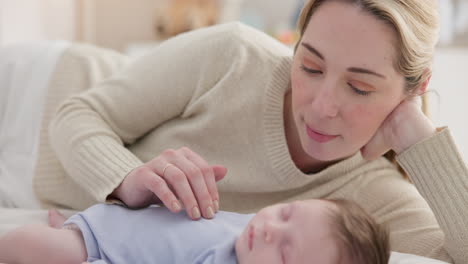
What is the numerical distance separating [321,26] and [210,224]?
1.56 ft

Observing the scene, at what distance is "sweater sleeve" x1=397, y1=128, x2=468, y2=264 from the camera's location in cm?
119

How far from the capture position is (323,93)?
1.16m

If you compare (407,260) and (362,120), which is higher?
(362,120)

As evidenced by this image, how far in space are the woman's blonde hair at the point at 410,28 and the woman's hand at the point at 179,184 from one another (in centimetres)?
44

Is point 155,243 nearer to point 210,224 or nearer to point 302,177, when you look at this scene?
point 210,224

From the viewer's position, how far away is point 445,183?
122cm

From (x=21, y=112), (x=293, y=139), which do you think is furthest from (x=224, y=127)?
(x=21, y=112)

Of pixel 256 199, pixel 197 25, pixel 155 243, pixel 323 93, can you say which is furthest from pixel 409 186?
pixel 197 25

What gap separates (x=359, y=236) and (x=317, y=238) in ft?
0.22

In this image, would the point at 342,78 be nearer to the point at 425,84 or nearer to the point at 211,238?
the point at 425,84

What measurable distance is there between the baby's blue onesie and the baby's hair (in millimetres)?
187

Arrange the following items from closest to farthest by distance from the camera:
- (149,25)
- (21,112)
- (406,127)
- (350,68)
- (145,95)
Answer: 1. (350,68)
2. (406,127)
3. (145,95)
4. (21,112)
5. (149,25)

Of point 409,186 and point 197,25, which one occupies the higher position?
point 409,186

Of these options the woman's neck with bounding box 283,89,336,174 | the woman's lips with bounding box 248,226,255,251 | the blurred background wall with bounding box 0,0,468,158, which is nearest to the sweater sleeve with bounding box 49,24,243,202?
the woman's neck with bounding box 283,89,336,174
